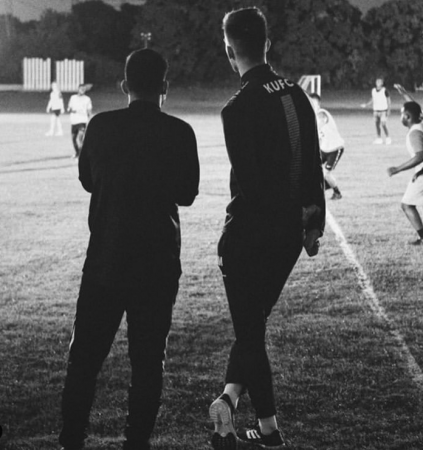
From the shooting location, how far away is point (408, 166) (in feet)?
31.8

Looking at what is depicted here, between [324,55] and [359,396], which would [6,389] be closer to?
[359,396]

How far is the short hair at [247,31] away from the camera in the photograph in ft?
13.4

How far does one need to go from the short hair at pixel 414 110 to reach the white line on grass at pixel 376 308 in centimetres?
168

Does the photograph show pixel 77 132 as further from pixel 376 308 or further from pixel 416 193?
pixel 376 308

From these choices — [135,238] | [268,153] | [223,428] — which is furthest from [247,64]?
[223,428]

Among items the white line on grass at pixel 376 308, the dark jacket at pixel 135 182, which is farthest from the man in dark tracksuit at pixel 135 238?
the white line on grass at pixel 376 308

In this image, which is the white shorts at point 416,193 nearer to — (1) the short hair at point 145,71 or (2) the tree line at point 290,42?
(1) the short hair at point 145,71

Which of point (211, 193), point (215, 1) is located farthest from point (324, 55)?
point (211, 193)

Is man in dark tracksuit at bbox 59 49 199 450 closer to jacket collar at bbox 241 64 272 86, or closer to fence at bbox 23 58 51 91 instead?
jacket collar at bbox 241 64 272 86

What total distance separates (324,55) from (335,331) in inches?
2867

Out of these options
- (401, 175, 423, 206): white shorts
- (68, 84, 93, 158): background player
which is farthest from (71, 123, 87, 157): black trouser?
(401, 175, 423, 206): white shorts

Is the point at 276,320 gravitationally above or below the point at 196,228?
above

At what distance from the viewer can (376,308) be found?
7500mm

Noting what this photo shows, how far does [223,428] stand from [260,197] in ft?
3.66
